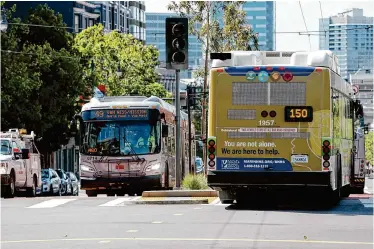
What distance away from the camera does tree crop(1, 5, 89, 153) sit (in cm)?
5594

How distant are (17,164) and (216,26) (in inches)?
591

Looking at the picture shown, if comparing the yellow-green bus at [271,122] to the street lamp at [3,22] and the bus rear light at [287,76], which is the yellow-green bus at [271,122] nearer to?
the bus rear light at [287,76]

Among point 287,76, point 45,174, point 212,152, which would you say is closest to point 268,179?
point 212,152

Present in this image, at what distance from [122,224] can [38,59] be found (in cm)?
4070

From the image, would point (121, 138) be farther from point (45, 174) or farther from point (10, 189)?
point (45, 174)

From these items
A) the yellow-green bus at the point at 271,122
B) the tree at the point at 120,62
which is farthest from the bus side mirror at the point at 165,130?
the tree at the point at 120,62

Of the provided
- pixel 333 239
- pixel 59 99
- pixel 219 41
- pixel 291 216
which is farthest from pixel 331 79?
pixel 59 99

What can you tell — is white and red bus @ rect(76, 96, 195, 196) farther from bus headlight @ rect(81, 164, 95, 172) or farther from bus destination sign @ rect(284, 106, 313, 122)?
bus destination sign @ rect(284, 106, 313, 122)

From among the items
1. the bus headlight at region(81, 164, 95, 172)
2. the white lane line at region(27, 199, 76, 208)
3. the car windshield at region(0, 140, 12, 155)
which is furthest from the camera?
the car windshield at region(0, 140, 12, 155)

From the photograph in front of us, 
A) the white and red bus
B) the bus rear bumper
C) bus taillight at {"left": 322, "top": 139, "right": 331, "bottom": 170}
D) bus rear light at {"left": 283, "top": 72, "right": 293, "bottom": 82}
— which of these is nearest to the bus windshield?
the white and red bus

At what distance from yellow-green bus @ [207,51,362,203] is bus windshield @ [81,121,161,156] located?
465 inches

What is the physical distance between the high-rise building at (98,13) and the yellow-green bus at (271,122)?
194 ft

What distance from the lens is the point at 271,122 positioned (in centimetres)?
2430

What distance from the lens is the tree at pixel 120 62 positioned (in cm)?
7344
